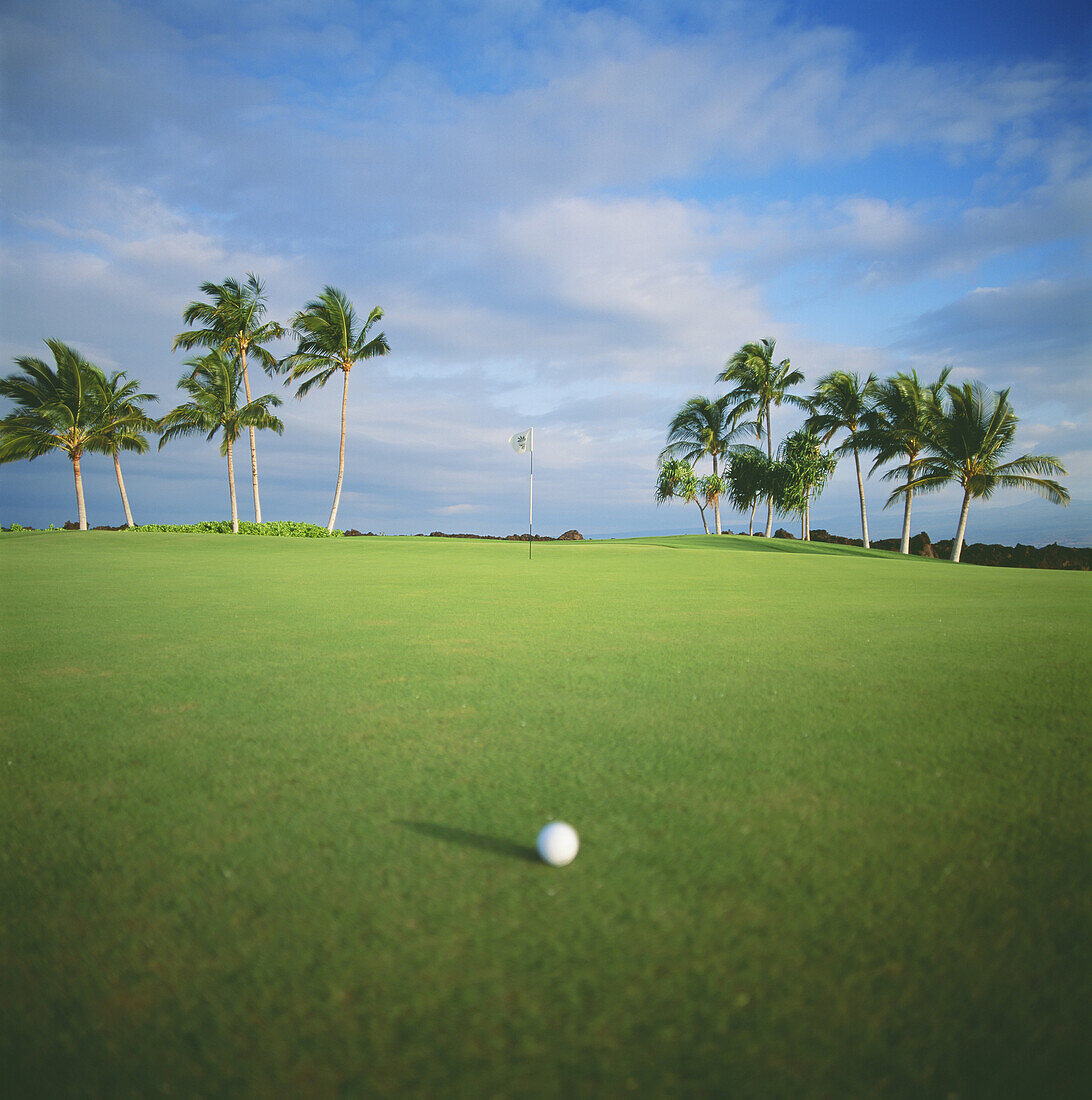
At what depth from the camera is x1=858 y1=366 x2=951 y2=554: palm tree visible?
108 ft

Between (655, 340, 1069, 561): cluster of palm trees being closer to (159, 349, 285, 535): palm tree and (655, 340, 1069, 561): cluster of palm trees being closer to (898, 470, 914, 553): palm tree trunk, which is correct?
(898, 470, 914, 553): palm tree trunk

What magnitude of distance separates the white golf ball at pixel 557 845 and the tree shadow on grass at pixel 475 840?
7 centimetres

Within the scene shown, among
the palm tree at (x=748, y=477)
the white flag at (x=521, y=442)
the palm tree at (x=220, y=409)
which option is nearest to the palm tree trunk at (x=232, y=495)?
the palm tree at (x=220, y=409)

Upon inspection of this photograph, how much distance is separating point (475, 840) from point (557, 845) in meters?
0.29

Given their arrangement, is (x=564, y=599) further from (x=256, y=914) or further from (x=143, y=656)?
(x=256, y=914)

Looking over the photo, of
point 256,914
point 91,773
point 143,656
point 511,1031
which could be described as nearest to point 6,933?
point 256,914

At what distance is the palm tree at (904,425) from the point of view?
108ft

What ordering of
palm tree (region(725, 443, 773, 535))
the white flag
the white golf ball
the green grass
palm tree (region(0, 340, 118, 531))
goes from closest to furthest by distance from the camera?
1. the green grass
2. the white golf ball
3. the white flag
4. palm tree (region(0, 340, 118, 531))
5. palm tree (region(725, 443, 773, 535))

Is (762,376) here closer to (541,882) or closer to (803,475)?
(803,475)

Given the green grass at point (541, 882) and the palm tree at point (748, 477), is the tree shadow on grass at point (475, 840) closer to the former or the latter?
the green grass at point (541, 882)

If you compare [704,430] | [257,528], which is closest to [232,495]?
[257,528]

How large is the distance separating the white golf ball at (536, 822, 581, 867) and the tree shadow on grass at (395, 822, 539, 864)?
7cm

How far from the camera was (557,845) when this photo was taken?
1.73 m

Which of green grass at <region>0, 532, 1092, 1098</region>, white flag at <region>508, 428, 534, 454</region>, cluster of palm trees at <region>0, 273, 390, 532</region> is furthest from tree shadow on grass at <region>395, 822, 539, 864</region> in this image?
cluster of palm trees at <region>0, 273, 390, 532</region>
